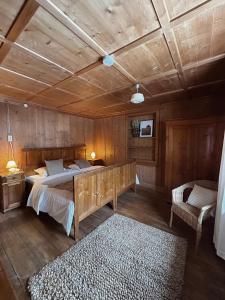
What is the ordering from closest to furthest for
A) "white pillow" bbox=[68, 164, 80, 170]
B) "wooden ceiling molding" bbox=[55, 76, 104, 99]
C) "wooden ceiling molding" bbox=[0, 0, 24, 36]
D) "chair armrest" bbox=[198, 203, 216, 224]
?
1. "wooden ceiling molding" bbox=[0, 0, 24, 36]
2. "chair armrest" bbox=[198, 203, 216, 224]
3. "wooden ceiling molding" bbox=[55, 76, 104, 99]
4. "white pillow" bbox=[68, 164, 80, 170]

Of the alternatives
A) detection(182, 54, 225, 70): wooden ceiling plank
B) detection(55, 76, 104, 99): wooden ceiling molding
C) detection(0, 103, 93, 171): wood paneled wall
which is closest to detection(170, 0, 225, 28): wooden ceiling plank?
detection(182, 54, 225, 70): wooden ceiling plank

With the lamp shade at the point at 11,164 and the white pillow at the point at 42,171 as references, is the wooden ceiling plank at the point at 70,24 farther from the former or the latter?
the lamp shade at the point at 11,164

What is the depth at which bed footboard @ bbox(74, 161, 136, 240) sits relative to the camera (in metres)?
2.06

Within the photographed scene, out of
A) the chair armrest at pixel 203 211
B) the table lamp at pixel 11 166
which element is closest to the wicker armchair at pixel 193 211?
the chair armrest at pixel 203 211

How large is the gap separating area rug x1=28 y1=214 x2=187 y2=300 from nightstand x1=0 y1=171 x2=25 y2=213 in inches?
73.2

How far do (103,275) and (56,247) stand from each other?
31.1 inches

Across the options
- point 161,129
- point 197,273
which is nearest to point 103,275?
point 197,273

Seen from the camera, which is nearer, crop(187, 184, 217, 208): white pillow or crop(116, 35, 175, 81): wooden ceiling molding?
crop(116, 35, 175, 81): wooden ceiling molding

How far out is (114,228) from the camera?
2.29 m

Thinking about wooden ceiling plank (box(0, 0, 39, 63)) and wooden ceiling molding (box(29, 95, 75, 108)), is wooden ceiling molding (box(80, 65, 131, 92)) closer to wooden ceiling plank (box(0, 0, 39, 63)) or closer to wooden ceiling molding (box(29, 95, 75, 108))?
wooden ceiling plank (box(0, 0, 39, 63))

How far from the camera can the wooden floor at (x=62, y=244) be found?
1432mm

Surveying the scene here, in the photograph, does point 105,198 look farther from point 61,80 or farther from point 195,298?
point 61,80

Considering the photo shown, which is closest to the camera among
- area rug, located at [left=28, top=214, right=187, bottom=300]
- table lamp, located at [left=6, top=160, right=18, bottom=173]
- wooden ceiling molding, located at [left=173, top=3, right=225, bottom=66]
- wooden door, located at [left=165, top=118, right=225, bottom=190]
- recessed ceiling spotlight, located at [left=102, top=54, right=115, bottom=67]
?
wooden ceiling molding, located at [left=173, top=3, right=225, bottom=66]

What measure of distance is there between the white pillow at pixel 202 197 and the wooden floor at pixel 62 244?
49cm
